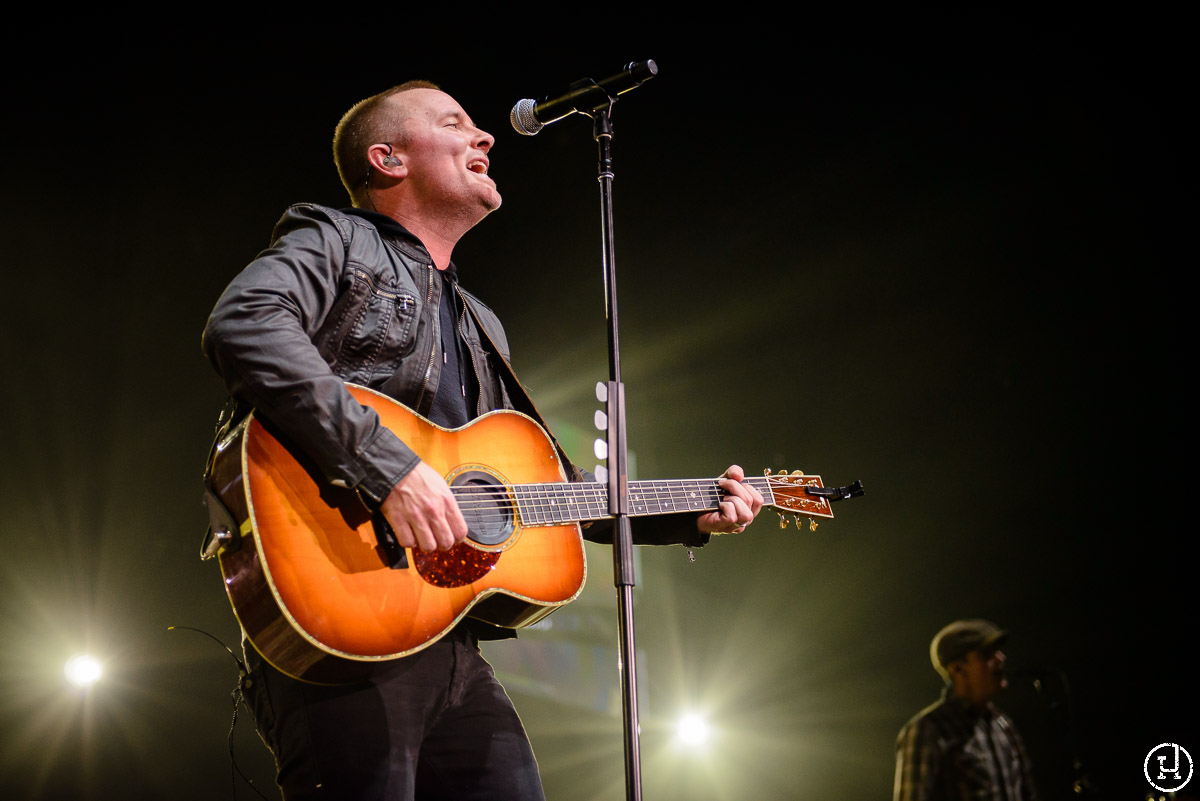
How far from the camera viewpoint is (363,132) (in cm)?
273

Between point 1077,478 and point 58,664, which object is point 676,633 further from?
point 58,664

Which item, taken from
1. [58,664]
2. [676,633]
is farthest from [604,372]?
[58,664]

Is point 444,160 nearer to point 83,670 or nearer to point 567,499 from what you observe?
point 567,499

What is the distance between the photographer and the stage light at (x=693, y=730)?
24.1 ft

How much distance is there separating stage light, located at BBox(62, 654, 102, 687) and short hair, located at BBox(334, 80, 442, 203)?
3765 mm

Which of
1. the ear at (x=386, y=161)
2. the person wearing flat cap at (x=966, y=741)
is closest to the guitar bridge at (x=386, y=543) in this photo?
the ear at (x=386, y=161)

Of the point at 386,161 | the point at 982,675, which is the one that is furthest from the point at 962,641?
the point at 386,161

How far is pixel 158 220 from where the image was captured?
17.4 ft

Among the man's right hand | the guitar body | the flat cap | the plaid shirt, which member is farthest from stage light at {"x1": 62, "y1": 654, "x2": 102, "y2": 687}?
the flat cap

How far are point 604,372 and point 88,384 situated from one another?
4.04 metres

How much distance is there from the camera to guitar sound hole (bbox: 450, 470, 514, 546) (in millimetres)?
2008

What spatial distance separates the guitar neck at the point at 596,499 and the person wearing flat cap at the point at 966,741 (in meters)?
2.61

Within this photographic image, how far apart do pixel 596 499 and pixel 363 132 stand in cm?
145

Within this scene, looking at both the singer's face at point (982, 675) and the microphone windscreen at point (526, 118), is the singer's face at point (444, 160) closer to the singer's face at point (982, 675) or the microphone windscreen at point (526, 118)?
the microphone windscreen at point (526, 118)
